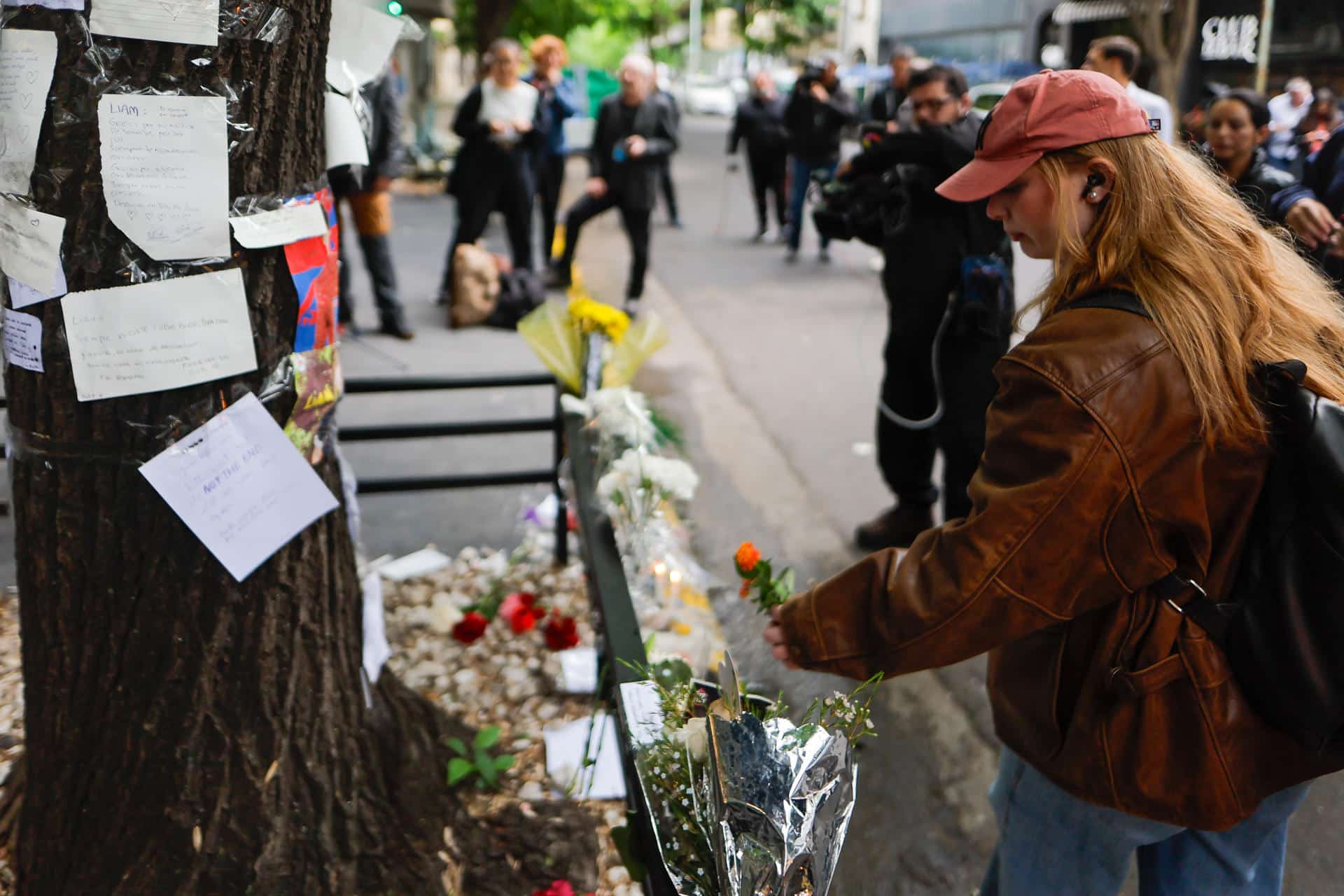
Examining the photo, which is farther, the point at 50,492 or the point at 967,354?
the point at 967,354

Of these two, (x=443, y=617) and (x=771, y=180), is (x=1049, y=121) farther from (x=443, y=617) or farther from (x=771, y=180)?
(x=771, y=180)

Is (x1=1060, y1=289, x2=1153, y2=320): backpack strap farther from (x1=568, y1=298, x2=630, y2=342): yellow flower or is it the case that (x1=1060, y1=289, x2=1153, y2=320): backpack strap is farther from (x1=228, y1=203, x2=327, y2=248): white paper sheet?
(x1=568, y1=298, x2=630, y2=342): yellow flower

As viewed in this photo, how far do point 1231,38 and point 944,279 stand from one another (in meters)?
21.4

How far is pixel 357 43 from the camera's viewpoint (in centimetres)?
237

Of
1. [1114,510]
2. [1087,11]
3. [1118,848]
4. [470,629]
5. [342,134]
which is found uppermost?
[1087,11]

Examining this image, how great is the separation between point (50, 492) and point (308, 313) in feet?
1.87

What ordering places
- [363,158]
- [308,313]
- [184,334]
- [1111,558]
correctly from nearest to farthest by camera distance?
[1111,558] < [184,334] < [308,313] < [363,158]

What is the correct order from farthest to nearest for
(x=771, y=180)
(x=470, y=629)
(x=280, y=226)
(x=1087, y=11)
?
(x=1087, y=11) < (x=771, y=180) < (x=470, y=629) < (x=280, y=226)

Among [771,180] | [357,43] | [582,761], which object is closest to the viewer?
[357,43]

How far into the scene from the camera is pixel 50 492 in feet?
6.73

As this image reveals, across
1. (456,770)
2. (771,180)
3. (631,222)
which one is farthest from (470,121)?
(456,770)

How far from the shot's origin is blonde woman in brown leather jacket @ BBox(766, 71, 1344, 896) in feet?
4.97

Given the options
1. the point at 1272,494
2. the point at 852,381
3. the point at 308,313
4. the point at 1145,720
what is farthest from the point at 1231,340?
the point at 852,381

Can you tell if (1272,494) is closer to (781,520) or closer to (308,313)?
(308,313)
